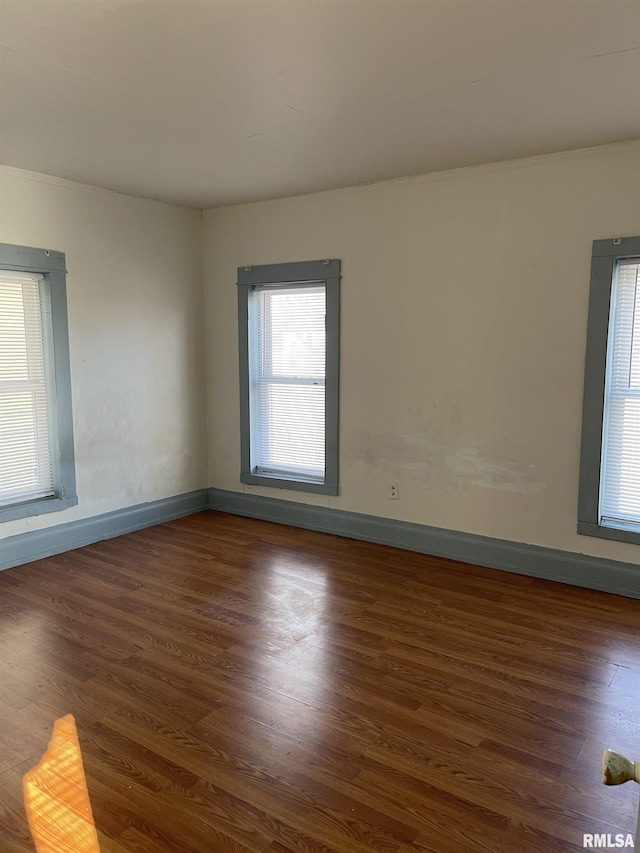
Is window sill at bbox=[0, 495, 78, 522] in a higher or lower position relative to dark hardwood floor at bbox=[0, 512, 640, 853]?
higher

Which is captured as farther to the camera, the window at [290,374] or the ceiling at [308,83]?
the window at [290,374]

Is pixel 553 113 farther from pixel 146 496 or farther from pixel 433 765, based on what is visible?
pixel 146 496

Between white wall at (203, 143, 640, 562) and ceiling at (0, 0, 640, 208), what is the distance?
0.27 m

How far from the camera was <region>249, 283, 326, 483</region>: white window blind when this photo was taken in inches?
187

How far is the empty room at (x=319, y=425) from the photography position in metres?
2.06

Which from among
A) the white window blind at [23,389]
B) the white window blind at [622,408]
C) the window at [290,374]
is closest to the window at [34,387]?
the white window blind at [23,389]

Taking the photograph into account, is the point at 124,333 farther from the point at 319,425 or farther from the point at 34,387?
the point at 319,425

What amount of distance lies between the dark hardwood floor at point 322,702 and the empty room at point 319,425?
0.01 m

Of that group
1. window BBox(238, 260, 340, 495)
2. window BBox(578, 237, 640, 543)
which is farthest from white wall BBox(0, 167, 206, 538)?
window BBox(578, 237, 640, 543)

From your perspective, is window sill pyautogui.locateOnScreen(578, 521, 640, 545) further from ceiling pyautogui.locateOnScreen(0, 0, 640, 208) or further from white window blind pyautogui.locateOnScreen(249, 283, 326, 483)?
ceiling pyautogui.locateOnScreen(0, 0, 640, 208)

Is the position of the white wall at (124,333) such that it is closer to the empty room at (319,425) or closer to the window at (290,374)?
the empty room at (319,425)

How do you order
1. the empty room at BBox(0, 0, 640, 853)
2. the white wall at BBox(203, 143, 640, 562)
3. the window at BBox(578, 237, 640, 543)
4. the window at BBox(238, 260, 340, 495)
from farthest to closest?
the window at BBox(238, 260, 340, 495) < the white wall at BBox(203, 143, 640, 562) < the window at BBox(578, 237, 640, 543) < the empty room at BBox(0, 0, 640, 853)

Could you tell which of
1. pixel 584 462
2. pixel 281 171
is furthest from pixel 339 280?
pixel 584 462

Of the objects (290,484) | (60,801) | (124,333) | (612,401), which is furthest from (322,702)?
(124,333)
